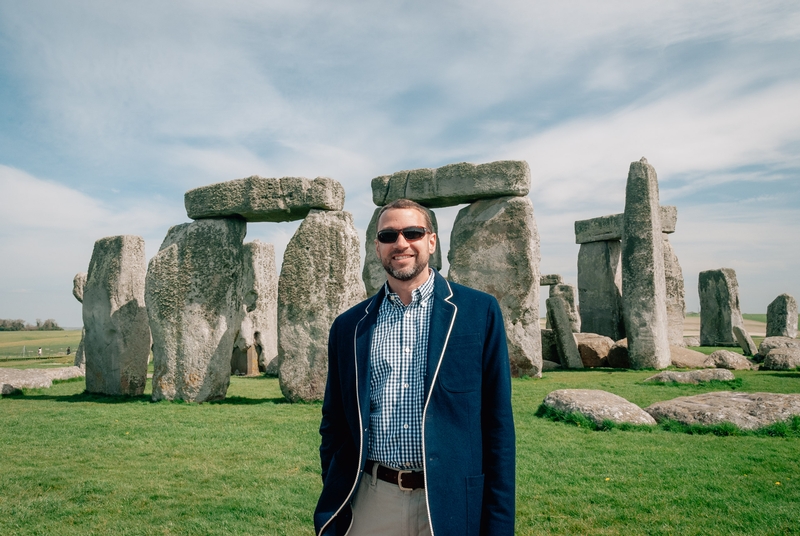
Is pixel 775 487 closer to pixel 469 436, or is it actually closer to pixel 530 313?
pixel 469 436

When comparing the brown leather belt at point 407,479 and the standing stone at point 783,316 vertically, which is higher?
the standing stone at point 783,316

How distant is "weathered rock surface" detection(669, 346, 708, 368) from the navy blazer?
10708 millimetres

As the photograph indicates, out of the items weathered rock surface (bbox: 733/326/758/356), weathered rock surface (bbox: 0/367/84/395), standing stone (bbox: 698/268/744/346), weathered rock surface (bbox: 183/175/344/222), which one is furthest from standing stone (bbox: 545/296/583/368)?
weathered rock surface (bbox: 0/367/84/395)

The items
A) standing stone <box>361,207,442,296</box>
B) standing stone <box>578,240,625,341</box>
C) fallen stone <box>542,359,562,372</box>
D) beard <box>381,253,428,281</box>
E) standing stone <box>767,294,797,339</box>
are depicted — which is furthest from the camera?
standing stone <box>767,294,797,339</box>

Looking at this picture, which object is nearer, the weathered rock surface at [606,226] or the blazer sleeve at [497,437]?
the blazer sleeve at [497,437]

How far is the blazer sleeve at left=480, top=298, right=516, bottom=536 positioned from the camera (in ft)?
6.38

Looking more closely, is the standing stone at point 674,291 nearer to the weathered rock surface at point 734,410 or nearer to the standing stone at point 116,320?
the weathered rock surface at point 734,410

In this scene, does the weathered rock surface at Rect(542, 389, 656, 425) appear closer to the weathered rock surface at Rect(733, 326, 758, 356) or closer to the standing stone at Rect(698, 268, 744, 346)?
the weathered rock surface at Rect(733, 326, 758, 356)

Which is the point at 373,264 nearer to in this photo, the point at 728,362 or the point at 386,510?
the point at 728,362

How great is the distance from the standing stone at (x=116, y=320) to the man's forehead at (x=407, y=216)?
26.2ft

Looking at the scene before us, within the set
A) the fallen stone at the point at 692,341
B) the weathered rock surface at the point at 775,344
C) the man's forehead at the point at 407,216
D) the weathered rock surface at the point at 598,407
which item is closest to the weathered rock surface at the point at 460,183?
the weathered rock surface at the point at 598,407

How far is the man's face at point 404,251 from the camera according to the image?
2.24 m

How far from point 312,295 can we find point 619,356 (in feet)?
23.1

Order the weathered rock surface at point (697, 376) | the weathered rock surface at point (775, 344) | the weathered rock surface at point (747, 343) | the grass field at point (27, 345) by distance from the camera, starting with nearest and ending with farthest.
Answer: the weathered rock surface at point (697, 376) < the weathered rock surface at point (775, 344) < the weathered rock surface at point (747, 343) < the grass field at point (27, 345)
